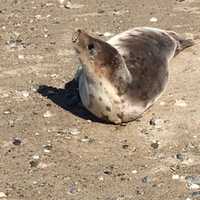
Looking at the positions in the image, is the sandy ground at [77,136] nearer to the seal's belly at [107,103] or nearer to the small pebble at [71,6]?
the seal's belly at [107,103]

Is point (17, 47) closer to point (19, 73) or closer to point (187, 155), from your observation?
point (19, 73)

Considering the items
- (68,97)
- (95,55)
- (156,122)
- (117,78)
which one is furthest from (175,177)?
(68,97)

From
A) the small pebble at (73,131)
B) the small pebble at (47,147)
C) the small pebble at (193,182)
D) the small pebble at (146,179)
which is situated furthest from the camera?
the small pebble at (73,131)

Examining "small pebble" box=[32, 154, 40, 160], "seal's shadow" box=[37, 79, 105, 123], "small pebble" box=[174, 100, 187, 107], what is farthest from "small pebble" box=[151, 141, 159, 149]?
"small pebble" box=[32, 154, 40, 160]

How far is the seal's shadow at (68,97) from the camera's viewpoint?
7374 millimetres

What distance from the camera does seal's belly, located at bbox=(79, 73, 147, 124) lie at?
690 centimetres

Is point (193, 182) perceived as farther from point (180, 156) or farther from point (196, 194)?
point (180, 156)

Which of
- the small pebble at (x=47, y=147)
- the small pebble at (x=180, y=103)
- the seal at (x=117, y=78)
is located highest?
the seal at (x=117, y=78)

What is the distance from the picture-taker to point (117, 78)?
6.90m

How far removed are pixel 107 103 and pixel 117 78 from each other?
9.5 inches

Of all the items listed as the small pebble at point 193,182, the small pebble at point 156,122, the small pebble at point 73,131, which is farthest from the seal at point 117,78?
the small pebble at point 193,182

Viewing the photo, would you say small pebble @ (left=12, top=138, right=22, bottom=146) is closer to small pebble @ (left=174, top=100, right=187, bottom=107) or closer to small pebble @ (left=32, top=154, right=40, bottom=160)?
small pebble @ (left=32, top=154, right=40, bottom=160)

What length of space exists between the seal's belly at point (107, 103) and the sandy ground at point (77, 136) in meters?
0.12

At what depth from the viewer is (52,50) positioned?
9.05m
